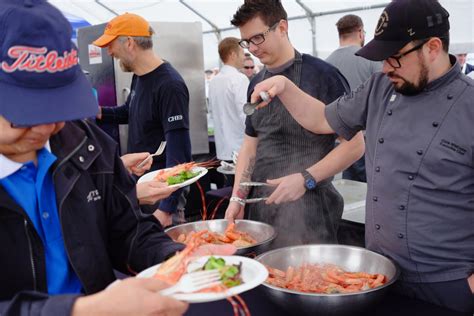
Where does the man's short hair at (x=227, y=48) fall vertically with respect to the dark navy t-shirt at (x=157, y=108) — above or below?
above

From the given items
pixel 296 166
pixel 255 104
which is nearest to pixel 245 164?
pixel 296 166

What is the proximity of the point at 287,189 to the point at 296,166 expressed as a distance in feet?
1.10

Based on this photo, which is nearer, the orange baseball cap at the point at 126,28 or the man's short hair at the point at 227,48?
the orange baseball cap at the point at 126,28

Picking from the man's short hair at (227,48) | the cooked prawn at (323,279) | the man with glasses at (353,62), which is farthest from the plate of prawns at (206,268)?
the man's short hair at (227,48)

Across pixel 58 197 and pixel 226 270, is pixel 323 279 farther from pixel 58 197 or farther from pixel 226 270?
pixel 58 197

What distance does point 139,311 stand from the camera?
102 cm

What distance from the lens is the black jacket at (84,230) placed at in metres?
1.17

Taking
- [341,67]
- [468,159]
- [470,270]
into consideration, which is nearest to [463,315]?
[470,270]

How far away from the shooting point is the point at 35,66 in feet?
3.42

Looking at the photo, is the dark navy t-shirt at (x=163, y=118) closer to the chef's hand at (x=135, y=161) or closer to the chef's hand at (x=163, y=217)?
the chef's hand at (x=163, y=217)

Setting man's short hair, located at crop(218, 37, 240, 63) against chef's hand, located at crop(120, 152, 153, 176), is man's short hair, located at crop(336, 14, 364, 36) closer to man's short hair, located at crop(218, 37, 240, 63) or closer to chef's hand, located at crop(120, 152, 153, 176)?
man's short hair, located at crop(218, 37, 240, 63)

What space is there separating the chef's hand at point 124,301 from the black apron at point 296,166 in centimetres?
149

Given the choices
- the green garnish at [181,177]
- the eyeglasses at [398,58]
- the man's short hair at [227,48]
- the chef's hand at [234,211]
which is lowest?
the chef's hand at [234,211]

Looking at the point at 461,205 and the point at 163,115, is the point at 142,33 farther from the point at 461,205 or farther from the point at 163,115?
the point at 461,205
